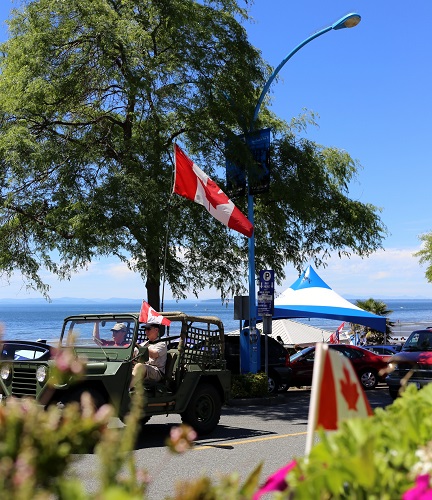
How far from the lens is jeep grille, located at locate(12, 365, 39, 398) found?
10.3 meters

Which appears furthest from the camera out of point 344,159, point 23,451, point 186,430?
point 344,159

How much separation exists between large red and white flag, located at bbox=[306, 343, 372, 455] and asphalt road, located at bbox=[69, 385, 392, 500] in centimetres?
325

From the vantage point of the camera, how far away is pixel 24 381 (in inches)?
412

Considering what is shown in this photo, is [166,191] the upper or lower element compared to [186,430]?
upper

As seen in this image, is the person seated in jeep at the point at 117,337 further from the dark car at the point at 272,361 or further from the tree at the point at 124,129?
the dark car at the point at 272,361

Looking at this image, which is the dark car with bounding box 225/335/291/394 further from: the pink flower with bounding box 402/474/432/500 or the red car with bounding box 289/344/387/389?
the pink flower with bounding box 402/474/432/500

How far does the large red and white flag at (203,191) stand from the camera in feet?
50.5

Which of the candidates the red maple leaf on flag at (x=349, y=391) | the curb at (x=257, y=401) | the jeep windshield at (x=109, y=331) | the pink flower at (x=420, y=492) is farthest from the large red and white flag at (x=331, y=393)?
the curb at (x=257, y=401)

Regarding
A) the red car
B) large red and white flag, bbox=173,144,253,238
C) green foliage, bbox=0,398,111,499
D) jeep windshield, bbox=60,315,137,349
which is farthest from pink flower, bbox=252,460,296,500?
the red car

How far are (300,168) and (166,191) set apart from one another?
4239 mm

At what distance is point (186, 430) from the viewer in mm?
2152

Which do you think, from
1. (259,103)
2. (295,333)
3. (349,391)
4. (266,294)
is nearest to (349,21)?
(259,103)

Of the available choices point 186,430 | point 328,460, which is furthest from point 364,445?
point 186,430

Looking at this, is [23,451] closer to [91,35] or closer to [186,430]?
[186,430]
